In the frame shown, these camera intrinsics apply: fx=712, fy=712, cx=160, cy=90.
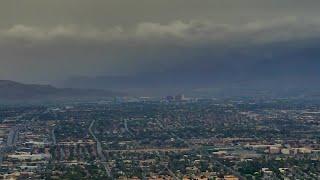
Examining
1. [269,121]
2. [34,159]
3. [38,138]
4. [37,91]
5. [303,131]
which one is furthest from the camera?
[37,91]

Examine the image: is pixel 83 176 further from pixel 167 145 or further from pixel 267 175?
pixel 167 145

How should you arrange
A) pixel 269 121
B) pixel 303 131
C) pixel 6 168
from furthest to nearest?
1. pixel 269 121
2. pixel 303 131
3. pixel 6 168

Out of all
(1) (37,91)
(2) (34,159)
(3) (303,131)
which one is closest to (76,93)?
(1) (37,91)

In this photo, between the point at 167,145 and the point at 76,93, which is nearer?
the point at 167,145

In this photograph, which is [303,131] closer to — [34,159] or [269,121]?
[269,121]

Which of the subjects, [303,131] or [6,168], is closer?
[6,168]

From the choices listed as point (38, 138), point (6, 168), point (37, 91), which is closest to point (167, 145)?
point (38, 138)
